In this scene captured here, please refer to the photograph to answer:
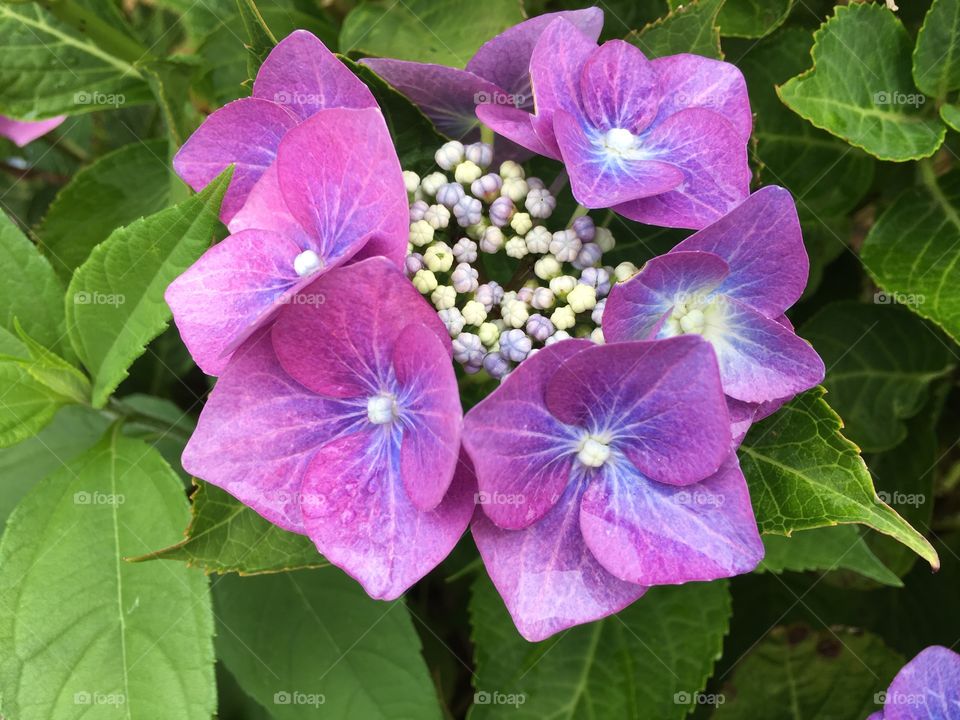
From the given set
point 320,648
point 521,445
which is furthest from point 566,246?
point 320,648

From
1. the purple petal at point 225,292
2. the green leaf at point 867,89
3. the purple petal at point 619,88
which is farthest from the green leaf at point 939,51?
the purple petal at point 225,292

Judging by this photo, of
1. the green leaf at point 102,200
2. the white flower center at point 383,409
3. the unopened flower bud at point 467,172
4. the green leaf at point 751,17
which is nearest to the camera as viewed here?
the white flower center at point 383,409

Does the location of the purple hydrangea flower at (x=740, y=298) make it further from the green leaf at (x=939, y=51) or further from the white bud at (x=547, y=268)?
the green leaf at (x=939, y=51)

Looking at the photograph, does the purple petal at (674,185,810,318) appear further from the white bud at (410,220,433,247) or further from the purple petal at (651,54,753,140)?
the white bud at (410,220,433,247)

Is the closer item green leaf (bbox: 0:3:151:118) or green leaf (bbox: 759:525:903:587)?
green leaf (bbox: 759:525:903:587)

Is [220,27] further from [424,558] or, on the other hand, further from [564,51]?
[424,558]

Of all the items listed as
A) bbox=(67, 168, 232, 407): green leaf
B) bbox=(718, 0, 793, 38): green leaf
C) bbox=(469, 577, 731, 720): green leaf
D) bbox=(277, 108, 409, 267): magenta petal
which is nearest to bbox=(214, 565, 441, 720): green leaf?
bbox=(469, 577, 731, 720): green leaf
